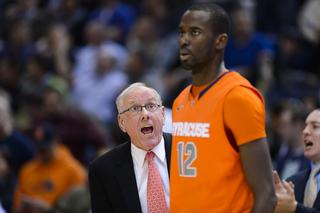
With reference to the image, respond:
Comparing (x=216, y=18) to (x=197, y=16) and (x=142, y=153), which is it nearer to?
(x=197, y=16)

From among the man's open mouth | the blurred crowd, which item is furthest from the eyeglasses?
the blurred crowd

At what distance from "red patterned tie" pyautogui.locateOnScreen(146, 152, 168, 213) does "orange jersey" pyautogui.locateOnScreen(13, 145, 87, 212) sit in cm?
292

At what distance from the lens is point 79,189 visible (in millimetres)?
5660

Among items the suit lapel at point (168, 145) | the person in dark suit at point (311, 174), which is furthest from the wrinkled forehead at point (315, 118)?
the suit lapel at point (168, 145)

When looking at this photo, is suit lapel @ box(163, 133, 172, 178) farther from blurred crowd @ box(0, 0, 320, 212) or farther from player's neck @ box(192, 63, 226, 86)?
blurred crowd @ box(0, 0, 320, 212)

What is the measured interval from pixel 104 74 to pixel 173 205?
6128 millimetres

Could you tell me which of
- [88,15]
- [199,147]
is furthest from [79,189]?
[88,15]

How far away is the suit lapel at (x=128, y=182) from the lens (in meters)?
3.15

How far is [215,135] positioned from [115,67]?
250 inches

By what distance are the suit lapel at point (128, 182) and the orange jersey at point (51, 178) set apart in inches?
111

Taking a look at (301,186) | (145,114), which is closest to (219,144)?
(145,114)

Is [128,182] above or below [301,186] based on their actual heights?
above

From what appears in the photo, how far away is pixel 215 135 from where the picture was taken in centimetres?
255

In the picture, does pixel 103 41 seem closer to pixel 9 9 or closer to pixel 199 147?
pixel 9 9
